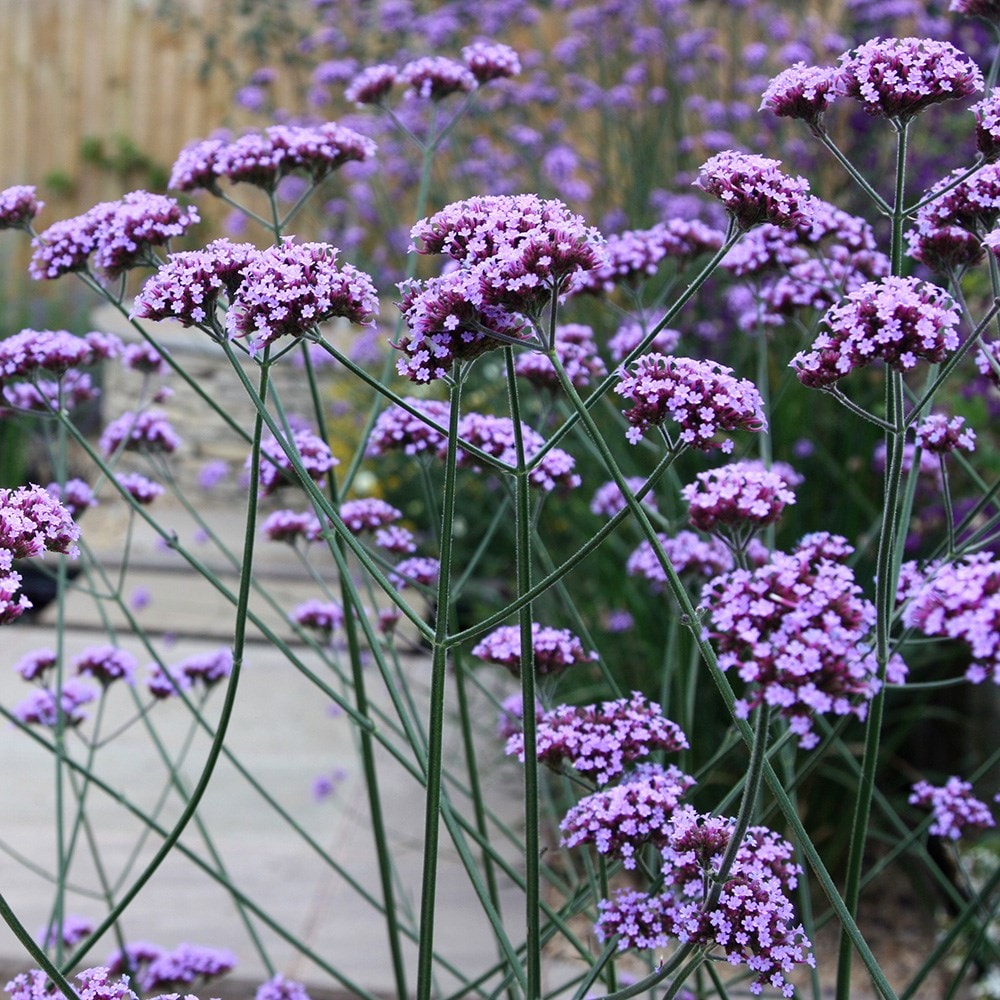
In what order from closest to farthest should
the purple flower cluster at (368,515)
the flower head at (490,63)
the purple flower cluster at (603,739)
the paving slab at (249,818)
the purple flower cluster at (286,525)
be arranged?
the purple flower cluster at (603,739) → the purple flower cluster at (368,515) → the purple flower cluster at (286,525) → the flower head at (490,63) → the paving slab at (249,818)

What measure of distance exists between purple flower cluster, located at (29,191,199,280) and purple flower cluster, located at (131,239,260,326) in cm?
27

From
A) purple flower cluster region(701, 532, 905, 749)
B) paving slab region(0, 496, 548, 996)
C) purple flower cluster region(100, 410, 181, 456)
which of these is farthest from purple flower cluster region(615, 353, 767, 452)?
purple flower cluster region(100, 410, 181, 456)

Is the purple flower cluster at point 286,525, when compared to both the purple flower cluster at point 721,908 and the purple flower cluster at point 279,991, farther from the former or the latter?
the purple flower cluster at point 721,908

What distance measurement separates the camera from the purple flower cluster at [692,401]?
4.39 feet

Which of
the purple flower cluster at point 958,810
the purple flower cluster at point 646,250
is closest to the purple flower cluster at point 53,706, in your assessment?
the purple flower cluster at point 646,250

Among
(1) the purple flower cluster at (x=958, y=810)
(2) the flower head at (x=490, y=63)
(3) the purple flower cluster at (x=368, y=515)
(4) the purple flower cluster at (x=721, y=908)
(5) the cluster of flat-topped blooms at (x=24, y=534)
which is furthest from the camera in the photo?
(2) the flower head at (x=490, y=63)

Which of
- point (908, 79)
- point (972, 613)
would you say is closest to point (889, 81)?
point (908, 79)

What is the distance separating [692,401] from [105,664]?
134 cm

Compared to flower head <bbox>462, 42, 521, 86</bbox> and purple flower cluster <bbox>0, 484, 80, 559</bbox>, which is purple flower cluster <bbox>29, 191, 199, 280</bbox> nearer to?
purple flower cluster <bbox>0, 484, 80, 559</bbox>

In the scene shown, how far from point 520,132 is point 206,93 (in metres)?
4.83

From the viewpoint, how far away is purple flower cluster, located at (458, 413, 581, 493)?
188cm

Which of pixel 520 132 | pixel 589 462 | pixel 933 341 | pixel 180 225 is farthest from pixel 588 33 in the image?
pixel 933 341

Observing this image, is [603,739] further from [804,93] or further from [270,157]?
[270,157]

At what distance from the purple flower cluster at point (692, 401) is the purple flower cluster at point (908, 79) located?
1.11 ft
